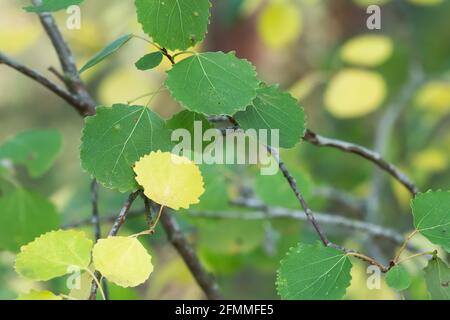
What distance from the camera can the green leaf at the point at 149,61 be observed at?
52 centimetres

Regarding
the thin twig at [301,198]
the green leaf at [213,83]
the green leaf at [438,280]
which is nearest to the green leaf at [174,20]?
the green leaf at [213,83]

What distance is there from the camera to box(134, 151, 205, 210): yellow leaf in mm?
487

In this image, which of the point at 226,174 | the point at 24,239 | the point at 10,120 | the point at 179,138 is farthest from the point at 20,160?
the point at 10,120

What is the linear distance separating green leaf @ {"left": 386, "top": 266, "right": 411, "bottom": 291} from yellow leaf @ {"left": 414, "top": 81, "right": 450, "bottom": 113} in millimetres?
1110

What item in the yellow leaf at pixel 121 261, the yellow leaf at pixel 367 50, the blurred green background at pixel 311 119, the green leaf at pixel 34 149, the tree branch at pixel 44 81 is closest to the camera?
the yellow leaf at pixel 121 261

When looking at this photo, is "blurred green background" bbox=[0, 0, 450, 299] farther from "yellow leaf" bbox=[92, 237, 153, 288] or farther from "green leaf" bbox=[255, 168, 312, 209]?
"yellow leaf" bbox=[92, 237, 153, 288]

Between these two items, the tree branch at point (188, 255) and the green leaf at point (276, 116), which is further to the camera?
the tree branch at point (188, 255)

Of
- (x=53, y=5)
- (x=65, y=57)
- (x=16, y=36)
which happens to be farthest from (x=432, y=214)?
(x=16, y=36)

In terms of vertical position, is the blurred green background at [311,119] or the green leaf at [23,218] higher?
the blurred green background at [311,119]

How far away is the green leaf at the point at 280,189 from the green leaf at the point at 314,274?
15.4 inches

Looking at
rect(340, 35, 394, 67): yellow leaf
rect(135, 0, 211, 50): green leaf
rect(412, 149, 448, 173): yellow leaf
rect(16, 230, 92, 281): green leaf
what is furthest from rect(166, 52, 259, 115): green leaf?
rect(412, 149, 448, 173): yellow leaf

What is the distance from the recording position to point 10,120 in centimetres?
286

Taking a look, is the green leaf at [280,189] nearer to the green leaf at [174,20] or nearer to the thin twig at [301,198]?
the thin twig at [301,198]

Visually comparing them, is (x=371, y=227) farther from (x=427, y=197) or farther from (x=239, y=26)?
(x=239, y=26)
